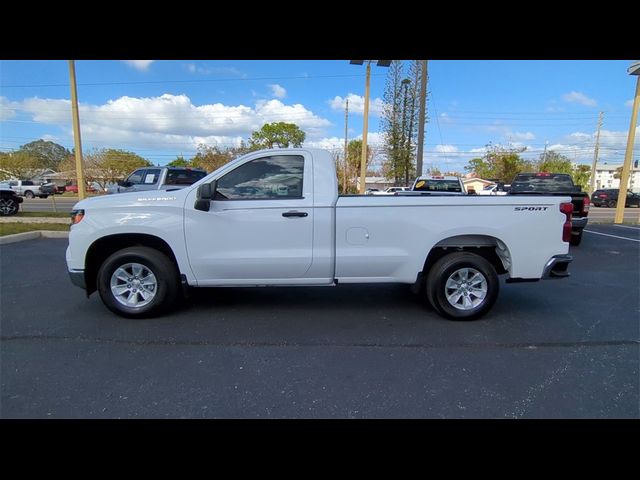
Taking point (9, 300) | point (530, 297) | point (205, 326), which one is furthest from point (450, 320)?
point (9, 300)

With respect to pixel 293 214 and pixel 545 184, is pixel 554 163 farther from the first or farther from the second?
pixel 293 214

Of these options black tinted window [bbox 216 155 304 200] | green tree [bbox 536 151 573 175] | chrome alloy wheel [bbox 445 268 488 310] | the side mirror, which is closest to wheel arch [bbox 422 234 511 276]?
chrome alloy wheel [bbox 445 268 488 310]

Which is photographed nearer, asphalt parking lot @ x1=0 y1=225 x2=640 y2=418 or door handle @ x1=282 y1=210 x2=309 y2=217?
asphalt parking lot @ x1=0 y1=225 x2=640 y2=418

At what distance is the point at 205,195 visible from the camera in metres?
3.74

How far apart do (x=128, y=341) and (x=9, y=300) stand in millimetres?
2561

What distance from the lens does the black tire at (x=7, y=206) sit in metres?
13.2

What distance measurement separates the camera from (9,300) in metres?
4.64

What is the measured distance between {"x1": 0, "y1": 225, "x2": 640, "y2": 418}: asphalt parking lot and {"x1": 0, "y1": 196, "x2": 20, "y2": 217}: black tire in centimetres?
1132

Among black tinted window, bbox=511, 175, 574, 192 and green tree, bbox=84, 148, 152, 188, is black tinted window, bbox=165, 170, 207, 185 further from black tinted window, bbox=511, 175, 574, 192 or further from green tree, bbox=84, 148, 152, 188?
green tree, bbox=84, 148, 152, 188

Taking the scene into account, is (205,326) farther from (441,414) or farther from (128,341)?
(441,414)

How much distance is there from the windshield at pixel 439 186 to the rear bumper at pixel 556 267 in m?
6.81

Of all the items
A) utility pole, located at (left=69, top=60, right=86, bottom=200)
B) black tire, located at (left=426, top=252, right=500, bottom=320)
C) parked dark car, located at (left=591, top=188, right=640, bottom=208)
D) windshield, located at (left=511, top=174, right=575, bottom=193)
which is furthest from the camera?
parked dark car, located at (left=591, top=188, right=640, bottom=208)

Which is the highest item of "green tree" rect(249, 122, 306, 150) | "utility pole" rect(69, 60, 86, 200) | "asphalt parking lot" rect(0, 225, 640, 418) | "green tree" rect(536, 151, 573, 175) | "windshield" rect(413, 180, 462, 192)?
"green tree" rect(249, 122, 306, 150)

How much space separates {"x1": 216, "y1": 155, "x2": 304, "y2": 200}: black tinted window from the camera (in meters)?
4.03
